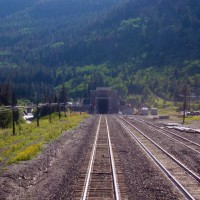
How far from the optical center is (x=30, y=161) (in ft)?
Result: 59.7

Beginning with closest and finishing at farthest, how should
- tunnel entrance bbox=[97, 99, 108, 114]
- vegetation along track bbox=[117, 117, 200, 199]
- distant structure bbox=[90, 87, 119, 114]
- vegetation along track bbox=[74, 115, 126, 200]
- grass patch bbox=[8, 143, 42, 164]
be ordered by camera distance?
1. vegetation along track bbox=[74, 115, 126, 200]
2. vegetation along track bbox=[117, 117, 200, 199]
3. grass patch bbox=[8, 143, 42, 164]
4. tunnel entrance bbox=[97, 99, 108, 114]
5. distant structure bbox=[90, 87, 119, 114]

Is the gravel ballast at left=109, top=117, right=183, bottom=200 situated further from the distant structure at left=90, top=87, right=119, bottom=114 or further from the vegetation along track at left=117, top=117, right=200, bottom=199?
the distant structure at left=90, top=87, right=119, bottom=114

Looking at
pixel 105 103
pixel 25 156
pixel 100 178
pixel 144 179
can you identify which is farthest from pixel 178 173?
pixel 105 103

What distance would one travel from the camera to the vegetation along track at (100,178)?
12.2 meters

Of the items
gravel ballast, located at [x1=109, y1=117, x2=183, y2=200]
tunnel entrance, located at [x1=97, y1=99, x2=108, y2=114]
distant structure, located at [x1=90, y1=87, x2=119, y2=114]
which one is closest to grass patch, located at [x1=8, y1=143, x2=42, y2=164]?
gravel ballast, located at [x1=109, y1=117, x2=183, y2=200]

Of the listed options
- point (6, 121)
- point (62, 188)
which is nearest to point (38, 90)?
point (6, 121)

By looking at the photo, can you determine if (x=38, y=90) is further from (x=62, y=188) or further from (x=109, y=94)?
(x=62, y=188)

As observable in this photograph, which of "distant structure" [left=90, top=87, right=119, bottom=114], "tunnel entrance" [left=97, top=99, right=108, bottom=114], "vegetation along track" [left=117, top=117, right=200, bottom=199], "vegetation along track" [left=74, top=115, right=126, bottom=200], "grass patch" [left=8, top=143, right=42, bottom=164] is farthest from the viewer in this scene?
"distant structure" [left=90, top=87, right=119, bottom=114]

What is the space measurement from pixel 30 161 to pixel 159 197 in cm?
805

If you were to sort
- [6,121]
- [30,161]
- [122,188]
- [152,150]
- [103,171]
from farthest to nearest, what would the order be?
[6,121], [152,150], [30,161], [103,171], [122,188]

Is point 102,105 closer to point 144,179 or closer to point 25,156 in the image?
point 25,156

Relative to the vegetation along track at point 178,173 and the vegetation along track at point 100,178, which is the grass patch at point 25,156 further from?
the vegetation along track at point 178,173

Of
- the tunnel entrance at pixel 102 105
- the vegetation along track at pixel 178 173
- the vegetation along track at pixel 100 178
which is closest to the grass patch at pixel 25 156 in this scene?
the vegetation along track at pixel 100 178

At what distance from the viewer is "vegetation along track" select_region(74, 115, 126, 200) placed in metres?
12.2
